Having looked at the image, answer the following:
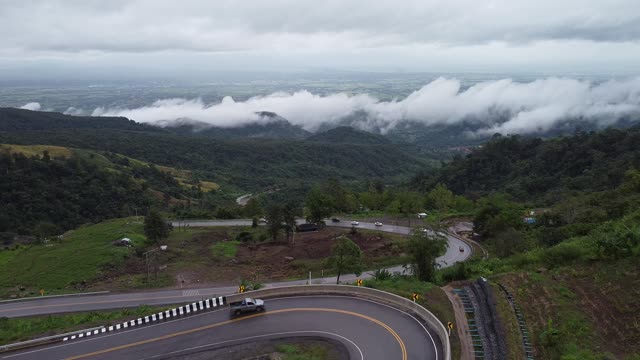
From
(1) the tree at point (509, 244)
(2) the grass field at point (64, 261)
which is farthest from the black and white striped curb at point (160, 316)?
(1) the tree at point (509, 244)

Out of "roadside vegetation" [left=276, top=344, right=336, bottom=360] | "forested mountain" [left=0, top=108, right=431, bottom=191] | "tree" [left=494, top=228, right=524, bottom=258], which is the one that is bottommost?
"forested mountain" [left=0, top=108, right=431, bottom=191]

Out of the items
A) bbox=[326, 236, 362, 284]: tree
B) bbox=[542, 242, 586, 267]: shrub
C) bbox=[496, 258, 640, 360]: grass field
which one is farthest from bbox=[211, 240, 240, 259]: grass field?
bbox=[542, 242, 586, 267]: shrub

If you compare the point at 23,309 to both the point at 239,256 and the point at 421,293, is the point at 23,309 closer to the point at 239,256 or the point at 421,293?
the point at 239,256

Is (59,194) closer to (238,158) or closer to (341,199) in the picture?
(341,199)

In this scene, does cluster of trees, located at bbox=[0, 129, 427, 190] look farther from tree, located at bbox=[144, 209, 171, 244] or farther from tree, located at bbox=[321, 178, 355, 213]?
tree, located at bbox=[144, 209, 171, 244]

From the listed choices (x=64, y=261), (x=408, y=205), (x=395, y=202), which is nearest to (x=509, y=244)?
(x=408, y=205)

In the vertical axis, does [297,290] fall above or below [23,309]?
above

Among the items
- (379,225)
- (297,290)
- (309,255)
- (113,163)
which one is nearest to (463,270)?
(297,290)
